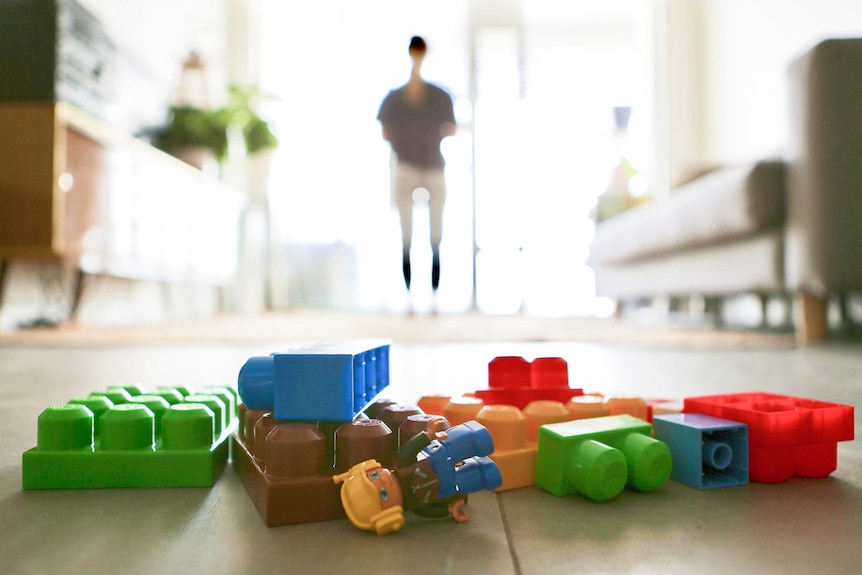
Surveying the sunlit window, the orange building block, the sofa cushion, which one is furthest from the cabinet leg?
the orange building block

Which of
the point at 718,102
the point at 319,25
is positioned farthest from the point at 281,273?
the point at 718,102

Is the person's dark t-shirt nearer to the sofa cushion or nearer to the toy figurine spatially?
the sofa cushion

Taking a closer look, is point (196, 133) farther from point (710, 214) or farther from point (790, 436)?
point (790, 436)

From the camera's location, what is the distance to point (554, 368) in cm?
71

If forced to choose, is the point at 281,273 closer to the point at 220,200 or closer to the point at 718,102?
the point at 220,200

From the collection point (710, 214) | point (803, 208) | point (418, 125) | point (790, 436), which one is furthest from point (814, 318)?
point (790, 436)

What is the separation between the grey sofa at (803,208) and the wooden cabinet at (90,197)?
2730mm

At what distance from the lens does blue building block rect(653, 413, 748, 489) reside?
0.55 m

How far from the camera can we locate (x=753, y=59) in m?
4.15

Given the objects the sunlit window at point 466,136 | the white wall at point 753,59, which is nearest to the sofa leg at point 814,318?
the white wall at point 753,59

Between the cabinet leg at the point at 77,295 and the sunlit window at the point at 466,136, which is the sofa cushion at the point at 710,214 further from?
the cabinet leg at the point at 77,295

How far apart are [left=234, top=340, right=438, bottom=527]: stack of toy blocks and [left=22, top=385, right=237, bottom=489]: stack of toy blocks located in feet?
0.15

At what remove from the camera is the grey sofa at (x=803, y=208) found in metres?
1.85

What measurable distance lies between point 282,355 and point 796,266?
202 centimetres
